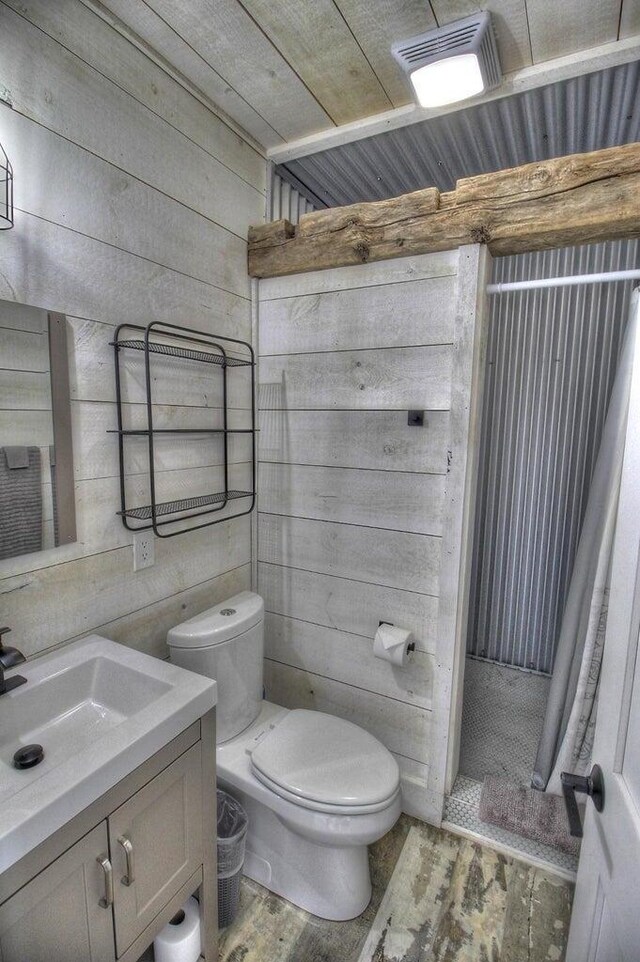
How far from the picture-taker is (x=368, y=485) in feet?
5.53

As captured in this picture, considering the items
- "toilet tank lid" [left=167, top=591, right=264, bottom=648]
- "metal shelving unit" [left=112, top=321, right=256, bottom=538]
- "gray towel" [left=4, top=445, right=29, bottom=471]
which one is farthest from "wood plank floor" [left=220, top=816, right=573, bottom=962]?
"gray towel" [left=4, top=445, right=29, bottom=471]

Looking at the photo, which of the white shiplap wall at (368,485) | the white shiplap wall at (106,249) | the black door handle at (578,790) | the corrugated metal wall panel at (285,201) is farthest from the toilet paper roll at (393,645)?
the corrugated metal wall panel at (285,201)

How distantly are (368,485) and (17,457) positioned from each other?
1069 mm

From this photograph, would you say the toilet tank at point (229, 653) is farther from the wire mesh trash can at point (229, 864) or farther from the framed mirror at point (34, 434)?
the framed mirror at point (34, 434)

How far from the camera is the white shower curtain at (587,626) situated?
163 cm

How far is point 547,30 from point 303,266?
907mm

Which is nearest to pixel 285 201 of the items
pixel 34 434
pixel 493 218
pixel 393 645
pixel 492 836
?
pixel 493 218

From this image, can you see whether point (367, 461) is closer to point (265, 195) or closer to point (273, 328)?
point (273, 328)

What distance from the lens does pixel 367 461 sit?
5.50 ft

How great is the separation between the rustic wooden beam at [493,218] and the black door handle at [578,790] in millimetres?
1356

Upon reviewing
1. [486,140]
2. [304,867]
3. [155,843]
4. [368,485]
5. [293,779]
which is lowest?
[304,867]

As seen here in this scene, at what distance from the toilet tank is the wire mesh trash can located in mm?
238

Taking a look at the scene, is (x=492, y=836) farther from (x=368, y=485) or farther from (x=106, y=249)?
(x=106, y=249)

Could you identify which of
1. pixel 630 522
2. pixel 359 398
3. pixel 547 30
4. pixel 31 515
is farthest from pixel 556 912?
pixel 547 30
